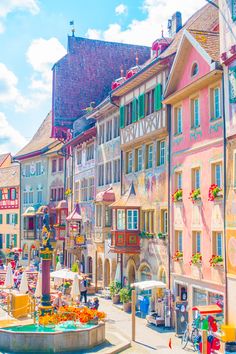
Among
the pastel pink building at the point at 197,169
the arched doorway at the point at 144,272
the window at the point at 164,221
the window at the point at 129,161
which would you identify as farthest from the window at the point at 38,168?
the pastel pink building at the point at 197,169

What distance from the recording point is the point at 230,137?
21.3m

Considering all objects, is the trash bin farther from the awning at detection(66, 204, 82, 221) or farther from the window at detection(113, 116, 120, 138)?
the awning at detection(66, 204, 82, 221)

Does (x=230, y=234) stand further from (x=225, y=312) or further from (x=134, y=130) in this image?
(x=134, y=130)

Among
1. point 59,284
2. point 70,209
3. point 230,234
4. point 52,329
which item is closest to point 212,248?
point 230,234

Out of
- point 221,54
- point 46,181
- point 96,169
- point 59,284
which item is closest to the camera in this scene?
point 221,54

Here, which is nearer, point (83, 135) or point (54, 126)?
point (83, 135)

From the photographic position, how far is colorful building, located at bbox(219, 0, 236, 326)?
2069cm

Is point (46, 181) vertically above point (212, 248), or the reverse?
point (46, 181)

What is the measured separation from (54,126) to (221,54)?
29.3m

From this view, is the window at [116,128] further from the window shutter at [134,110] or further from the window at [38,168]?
the window at [38,168]

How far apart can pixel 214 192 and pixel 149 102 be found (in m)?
9.20

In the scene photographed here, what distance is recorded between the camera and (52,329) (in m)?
20.5

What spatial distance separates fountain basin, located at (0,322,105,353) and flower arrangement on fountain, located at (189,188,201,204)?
7040mm

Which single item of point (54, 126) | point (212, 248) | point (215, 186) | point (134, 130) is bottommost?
point (212, 248)
